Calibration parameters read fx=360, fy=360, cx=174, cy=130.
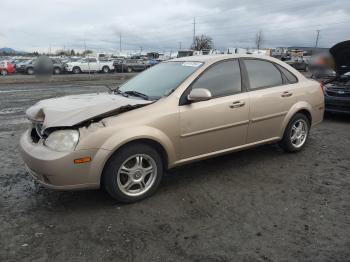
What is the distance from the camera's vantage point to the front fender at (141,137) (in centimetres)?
367

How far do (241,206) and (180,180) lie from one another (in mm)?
1033

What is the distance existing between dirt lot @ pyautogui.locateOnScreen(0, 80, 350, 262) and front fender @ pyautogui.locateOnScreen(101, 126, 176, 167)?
55 centimetres

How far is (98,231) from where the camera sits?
3393 millimetres

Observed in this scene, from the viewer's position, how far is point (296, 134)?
18.7ft

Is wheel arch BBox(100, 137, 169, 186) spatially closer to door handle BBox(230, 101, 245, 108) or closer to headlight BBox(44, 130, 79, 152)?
headlight BBox(44, 130, 79, 152)

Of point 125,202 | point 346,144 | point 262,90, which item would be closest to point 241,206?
point 125,202

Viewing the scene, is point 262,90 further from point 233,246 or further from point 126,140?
point 233,246

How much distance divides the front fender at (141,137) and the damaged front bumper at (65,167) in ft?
0.31

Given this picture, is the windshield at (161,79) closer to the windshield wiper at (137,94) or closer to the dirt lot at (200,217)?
the windshield wiper at (137,94)

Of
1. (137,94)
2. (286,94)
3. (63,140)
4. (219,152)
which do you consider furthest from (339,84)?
(63,140)

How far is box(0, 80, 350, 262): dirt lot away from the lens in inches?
120

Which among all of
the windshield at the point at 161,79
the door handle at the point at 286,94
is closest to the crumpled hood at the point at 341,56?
the door handle at the point at 286,94

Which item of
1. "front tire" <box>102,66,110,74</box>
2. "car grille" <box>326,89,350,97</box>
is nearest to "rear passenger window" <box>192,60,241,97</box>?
"car grille" <box>326,89,350,97</box>

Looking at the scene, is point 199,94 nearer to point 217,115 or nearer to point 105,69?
point 217,115
